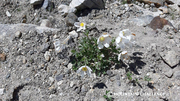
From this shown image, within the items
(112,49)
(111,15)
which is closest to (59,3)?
(111,15)

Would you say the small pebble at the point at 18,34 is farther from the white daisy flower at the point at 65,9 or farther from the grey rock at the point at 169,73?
the grey rock at the point at 169,73

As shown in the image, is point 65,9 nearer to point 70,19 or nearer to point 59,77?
point 70,19

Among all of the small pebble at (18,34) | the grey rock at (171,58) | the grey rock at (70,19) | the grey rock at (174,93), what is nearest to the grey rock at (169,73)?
the grey rock at (171,58)

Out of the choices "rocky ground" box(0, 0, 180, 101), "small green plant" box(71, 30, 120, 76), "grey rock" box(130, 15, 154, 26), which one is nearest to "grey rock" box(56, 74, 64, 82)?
"rocky ground" box(0, 0, 180, 101)

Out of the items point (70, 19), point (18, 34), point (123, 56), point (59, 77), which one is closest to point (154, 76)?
point (123, 56)

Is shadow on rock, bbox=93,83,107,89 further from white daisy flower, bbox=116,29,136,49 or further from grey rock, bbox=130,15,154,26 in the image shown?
grey rock, bbox=130,15,154,26

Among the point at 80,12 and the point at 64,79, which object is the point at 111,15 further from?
the point at 64,79
